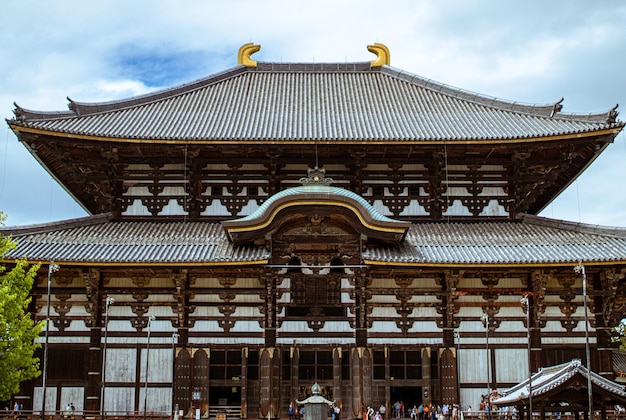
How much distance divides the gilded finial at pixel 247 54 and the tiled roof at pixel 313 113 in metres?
0.32

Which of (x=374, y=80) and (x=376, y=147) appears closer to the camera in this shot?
(x=376, y=147)

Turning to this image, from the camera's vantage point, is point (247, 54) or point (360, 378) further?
point (247, 54)

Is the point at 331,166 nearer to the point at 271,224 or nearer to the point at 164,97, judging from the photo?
the point at 271,224

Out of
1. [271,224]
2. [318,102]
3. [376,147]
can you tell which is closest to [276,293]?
[271,224]

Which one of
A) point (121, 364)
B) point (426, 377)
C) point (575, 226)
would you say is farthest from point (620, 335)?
point (121, 364)

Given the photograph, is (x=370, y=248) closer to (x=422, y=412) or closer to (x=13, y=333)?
(x=422, y=412)

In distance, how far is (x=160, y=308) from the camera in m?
29.7

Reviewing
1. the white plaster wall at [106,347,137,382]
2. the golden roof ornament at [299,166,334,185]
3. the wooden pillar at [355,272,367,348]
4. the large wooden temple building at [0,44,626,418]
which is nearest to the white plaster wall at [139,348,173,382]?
the large wooden temple building at [0,44,626,418]

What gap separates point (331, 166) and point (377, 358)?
848 centimetres

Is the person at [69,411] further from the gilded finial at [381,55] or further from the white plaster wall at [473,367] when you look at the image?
the gilded finial at [381,55]

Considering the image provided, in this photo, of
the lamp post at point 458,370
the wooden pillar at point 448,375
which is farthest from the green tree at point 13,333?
→ the lamp post at point 458,370

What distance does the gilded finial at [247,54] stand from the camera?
1639 inches

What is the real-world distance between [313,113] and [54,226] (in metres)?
12.6

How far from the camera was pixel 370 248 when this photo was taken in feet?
96.2
